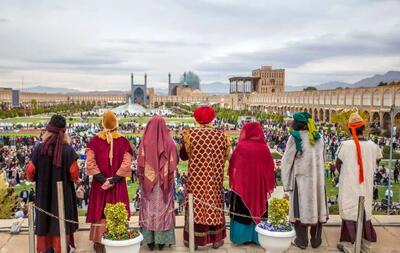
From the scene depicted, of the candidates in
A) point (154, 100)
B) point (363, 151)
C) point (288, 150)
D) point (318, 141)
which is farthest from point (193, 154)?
point (154, 100)

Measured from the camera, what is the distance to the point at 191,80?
405ft

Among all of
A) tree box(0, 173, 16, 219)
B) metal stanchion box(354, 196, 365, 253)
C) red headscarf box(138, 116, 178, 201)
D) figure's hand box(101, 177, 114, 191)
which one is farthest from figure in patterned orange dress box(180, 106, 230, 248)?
tree box(0, 173, 16, 219)

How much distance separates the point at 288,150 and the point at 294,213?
1.86ft

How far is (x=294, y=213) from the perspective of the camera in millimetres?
4141

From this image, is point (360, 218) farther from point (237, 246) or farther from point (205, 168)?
point (205, 168)

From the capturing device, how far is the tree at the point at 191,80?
123 metres

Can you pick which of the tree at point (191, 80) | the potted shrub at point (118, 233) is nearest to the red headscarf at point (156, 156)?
the potted shrub at point (118, 233)

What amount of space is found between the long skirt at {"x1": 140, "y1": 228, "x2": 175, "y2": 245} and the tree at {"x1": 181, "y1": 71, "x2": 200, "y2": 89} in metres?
119

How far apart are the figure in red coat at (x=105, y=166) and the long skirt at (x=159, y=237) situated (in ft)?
1.17

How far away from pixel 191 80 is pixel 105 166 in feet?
394

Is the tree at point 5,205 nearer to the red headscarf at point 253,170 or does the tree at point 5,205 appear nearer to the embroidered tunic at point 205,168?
the embroidered tunic at point 205,168

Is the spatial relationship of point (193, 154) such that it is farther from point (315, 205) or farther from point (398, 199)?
point (398, 199)

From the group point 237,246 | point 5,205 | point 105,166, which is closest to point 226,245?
point 237,246

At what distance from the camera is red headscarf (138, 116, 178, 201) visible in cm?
400
